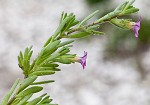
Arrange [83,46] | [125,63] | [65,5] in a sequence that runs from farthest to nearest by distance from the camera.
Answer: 1. [65,5]
2. [83,46]
3. [125,63]

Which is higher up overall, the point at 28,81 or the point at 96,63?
the point at 96,63

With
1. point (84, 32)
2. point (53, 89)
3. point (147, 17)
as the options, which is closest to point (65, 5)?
point (147, 17)

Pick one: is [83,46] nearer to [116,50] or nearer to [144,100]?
[116,50]

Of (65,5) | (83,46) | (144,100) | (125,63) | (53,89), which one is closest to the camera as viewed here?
(144,100)

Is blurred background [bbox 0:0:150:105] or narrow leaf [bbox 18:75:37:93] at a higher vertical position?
blurred background [bbox 0:0:150:105]

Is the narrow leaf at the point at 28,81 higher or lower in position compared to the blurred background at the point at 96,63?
lower

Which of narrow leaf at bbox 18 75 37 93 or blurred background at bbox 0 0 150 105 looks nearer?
narrow leaf at bbox 18 75 37 93

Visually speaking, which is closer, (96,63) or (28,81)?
(28,81)

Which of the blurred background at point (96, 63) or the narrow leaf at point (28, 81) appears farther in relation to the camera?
the blurred background at point (96, 63)
